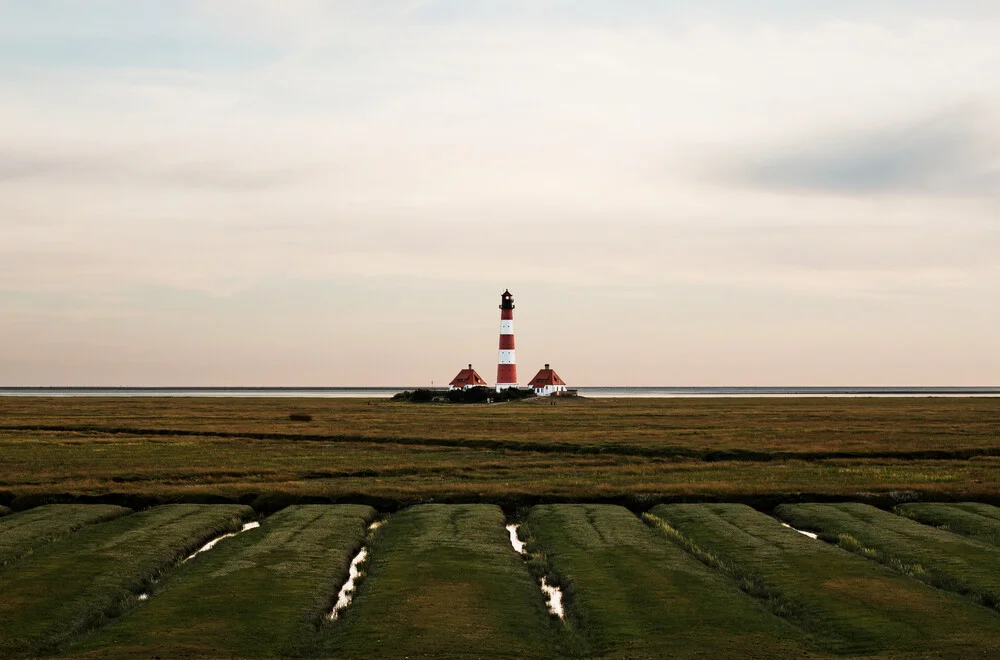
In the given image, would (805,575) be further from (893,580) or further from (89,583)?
(89,583)

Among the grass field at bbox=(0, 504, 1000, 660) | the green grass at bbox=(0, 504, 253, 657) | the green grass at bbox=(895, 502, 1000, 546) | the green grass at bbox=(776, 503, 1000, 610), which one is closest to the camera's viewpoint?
the grass field at bbox=(0, 504, 1000, 660)

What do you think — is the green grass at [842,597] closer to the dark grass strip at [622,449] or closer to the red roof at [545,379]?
the dark grass strip at [622,449]

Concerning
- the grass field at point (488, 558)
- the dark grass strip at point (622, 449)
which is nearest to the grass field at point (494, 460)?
the dark grass strip at point (622, 449)

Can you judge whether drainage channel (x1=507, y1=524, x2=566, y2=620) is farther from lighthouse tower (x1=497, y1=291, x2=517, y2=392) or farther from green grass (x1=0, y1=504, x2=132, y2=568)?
lighthouse tower (x1=497, y1=291, x2=517, y2=392)

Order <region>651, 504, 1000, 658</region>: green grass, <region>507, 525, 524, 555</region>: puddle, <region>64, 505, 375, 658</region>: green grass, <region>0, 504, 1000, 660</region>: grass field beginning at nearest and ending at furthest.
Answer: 1. <region>64, 505, 375, 658</region>: green grass
2. <region>0, 504, 1000, 660</region>: grass field
3. <region>651, 504, 1000, 658</region>: green grass
4. <region>507, 525, 524, 555</region>: puddle

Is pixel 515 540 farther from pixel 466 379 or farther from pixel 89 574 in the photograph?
pixel 466 379

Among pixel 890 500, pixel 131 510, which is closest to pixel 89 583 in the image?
pixel 131 510

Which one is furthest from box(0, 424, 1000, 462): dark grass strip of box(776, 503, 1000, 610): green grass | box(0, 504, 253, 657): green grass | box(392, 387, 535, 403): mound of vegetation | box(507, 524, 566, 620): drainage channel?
box(392, 387, 535, 403): mound of vegetation
